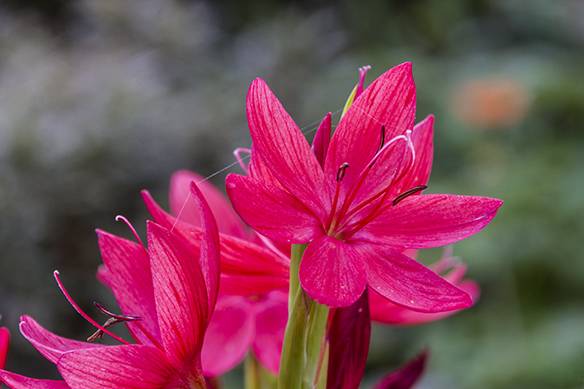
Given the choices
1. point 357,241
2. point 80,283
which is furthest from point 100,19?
point 357,241

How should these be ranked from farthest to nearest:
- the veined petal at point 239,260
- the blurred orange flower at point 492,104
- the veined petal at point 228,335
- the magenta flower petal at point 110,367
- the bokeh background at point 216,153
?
the blurred orange flower at point 492,104
the bokeh background at point 216,153
the veined petal at point 228,335
the veined petal at point 239,260
the magenta flower petal at point 110,367

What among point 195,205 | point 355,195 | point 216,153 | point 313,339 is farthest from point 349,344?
point 216,153

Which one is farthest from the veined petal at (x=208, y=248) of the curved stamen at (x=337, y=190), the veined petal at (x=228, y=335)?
the veined petal at (x=228, y=335)

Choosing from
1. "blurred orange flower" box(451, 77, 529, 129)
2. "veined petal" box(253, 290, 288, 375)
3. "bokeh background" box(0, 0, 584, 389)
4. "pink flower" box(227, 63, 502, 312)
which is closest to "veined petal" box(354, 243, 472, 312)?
"pink flower" box(227, 63, 502, 312)

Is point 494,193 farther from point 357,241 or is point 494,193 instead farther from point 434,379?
point 357,241

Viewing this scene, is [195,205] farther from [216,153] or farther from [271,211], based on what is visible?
[216,153]

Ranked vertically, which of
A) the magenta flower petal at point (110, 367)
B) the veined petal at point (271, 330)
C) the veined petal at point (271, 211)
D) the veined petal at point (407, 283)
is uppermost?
the veined petal at point (271, 211)

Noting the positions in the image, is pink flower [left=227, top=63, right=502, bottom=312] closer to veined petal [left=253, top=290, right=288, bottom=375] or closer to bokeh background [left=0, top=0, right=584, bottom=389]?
veined petal [left=253, top=290, right=288, bottom=375]

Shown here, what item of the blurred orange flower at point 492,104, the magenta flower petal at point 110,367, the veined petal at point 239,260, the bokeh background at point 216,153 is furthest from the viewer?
the blurred orange flower at point 492,104

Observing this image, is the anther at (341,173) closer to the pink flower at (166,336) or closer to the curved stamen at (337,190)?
the curved stamen at (337,190)
